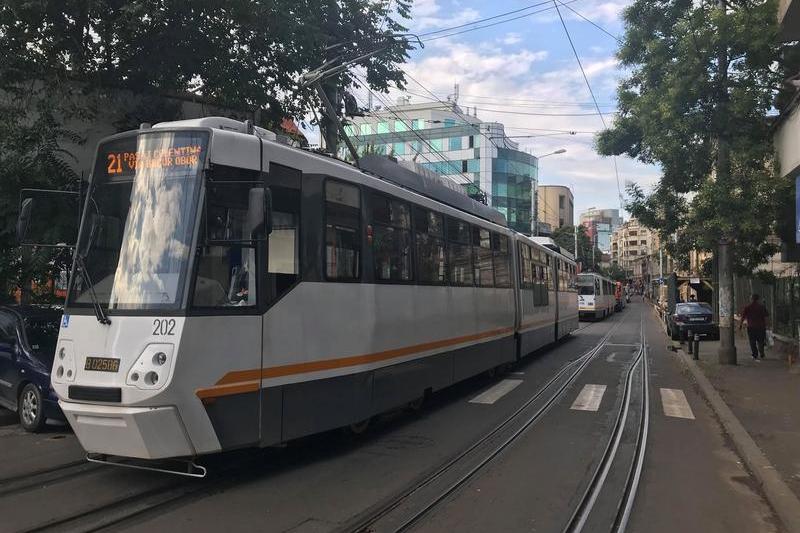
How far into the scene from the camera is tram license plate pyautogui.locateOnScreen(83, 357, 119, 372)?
212 inches

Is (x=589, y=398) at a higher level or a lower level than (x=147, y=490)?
lower

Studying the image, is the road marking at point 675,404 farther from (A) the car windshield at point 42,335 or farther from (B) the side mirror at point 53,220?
(B) the side mirror at point 53,220

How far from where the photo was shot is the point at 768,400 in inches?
433

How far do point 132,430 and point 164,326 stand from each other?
0.93m

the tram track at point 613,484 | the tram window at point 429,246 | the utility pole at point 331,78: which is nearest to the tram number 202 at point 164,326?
the tram track at point 613,484

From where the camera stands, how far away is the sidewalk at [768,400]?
7413 millimetres

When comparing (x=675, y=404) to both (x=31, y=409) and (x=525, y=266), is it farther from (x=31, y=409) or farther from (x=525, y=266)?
(x=31, y=409)

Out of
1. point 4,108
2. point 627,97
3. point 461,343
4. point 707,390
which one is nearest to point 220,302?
point 461,343

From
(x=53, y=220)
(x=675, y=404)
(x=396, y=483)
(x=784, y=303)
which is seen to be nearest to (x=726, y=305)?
(x=784, y=303)

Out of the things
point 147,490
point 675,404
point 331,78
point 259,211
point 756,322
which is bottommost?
point 675,404

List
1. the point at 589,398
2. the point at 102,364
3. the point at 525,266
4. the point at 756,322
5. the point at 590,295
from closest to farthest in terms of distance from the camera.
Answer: the point at 102,364 → the point at 589,398 → the point at 525,266 → the point at 756,322 → the point at 590,295

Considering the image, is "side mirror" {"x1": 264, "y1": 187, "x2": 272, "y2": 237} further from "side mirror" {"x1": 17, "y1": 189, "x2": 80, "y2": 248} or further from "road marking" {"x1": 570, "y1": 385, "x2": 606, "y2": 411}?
"road marking" {"x1": 570, "y1": 385, "x2": 606, "y2": 411}

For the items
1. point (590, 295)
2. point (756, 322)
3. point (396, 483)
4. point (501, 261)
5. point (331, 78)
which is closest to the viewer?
point (396, 483)

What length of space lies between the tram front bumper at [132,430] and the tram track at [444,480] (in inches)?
65.4
